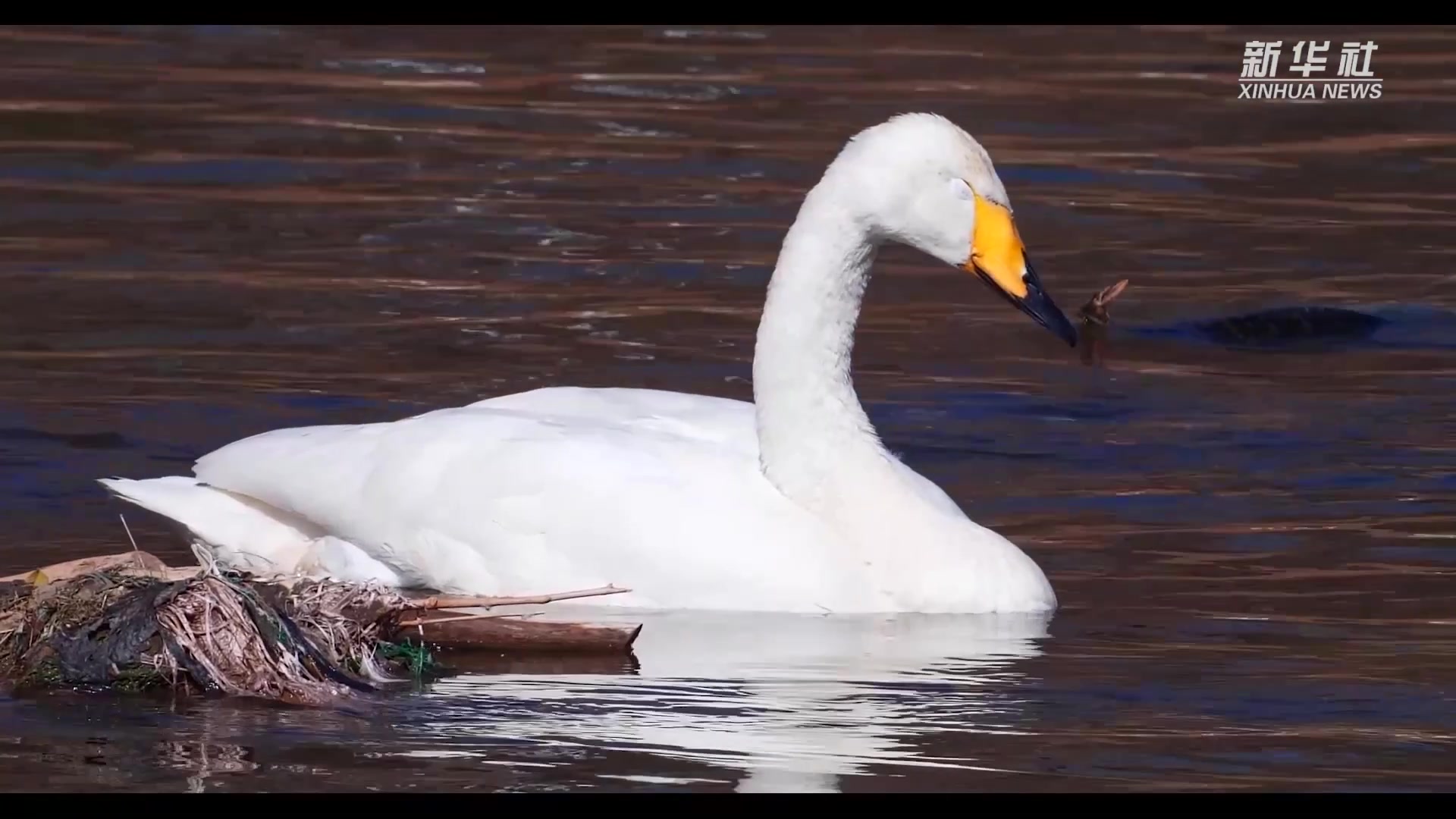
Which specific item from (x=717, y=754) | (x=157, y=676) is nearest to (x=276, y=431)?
(x=157, y=676)

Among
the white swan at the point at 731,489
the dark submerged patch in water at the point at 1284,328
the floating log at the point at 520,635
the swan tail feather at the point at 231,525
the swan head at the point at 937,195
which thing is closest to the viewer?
the floating log at the point at 520,635

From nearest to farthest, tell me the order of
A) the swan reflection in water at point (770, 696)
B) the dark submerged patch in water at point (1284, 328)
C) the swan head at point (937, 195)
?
the swan reflection in water at point (770, 696)
the swan head at point (937, 195)
the dark submerged patch in water at point (1284, 328)

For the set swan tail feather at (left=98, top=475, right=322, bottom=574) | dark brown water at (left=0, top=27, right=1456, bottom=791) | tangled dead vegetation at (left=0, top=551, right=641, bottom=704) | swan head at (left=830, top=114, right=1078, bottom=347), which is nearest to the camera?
dark brown water at (left=0, top=27, right=1456, bottom=791)

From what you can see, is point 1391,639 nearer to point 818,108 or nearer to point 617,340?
point 617,340

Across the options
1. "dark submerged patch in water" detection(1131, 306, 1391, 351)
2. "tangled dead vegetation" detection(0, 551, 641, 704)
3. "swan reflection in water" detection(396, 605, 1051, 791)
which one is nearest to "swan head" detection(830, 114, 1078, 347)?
"swan reflection in water" detection(396, 605, 1051, 791)

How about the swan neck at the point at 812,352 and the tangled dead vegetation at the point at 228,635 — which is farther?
the swan neck at the point at 812,352

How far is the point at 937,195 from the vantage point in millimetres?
8430

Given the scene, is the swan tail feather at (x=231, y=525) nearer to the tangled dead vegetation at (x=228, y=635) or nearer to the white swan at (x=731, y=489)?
the white swan at (x=731, y=489)

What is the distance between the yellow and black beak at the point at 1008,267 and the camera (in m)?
8.52
